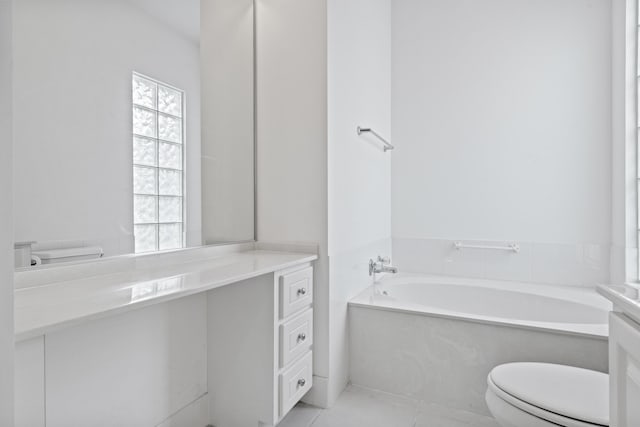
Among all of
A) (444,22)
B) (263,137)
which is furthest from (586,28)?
(263,137)

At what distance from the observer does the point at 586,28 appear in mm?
2250

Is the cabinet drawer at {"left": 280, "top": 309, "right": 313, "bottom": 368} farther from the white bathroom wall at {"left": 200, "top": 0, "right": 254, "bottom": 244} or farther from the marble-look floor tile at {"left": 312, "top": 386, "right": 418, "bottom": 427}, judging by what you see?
the white bathroom wall at {"left": 200, "top": 0, "right": 254, "bottom": 244}

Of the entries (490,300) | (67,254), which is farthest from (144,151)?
(490,300)

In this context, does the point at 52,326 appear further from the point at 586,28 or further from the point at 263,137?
the point at 586,28

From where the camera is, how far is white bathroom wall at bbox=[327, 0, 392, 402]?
1.76 metres

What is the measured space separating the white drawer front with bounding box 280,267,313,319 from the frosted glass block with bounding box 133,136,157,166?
2.21ft

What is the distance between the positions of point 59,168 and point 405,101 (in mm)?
2374

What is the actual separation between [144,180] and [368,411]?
56.9 inches

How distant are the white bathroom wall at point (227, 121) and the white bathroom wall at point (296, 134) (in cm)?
7

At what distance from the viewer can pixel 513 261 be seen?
2453 millimetres

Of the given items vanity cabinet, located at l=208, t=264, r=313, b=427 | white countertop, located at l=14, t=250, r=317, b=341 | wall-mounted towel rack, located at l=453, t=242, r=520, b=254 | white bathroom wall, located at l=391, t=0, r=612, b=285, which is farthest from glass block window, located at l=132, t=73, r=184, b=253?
wall-mounted towel rack, located at l=453, t=242, r=520, b=254

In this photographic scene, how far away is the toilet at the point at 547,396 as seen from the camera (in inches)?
41.5

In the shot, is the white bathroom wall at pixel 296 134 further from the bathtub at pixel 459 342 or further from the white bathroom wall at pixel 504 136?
the white bathroom wall at pixel 504 136

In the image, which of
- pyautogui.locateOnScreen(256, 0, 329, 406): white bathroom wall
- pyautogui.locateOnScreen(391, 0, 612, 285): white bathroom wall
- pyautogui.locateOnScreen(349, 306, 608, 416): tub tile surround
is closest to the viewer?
pyautogui.locateOnScreen(349, 306, 608, 416): tub tile surround
